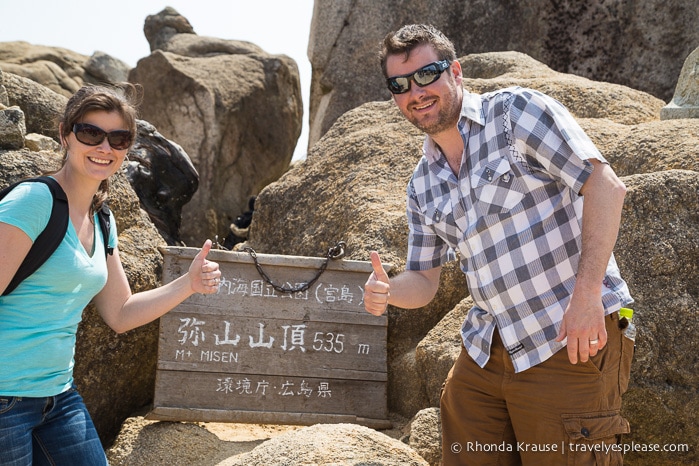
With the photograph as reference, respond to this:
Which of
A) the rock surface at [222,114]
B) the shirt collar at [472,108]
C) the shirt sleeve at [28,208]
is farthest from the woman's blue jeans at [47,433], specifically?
the rock surface at [222,114]

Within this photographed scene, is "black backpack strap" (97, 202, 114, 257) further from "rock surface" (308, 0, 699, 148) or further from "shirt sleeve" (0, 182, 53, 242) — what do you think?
"rock surface" (308, 0, 699, 148)

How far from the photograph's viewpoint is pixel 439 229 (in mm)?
2721

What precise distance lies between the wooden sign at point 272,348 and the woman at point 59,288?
1372mm

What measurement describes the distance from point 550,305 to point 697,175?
1.54m

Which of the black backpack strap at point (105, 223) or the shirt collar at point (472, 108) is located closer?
the shirt collar at point (472, 108)

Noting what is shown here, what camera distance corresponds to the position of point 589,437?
2.31m

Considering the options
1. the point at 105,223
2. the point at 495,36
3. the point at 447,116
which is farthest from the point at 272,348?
the point at 495,36

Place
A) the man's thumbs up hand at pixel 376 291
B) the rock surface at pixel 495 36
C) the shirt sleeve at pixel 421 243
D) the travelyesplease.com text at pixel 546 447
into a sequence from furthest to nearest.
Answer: the rock surface at pixel 495 36, the shirt sleeve at pixel 421 243, the man's thumbs up hand at pixel 376 291, the travelyesplease.com text at pixel 546 447

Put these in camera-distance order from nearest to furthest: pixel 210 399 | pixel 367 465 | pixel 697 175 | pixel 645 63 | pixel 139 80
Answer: pixel 367 465 → pixel 697 175 → pixel 210 399 → pixel 645 63 → pixel 139 80

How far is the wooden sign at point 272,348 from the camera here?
4016mm

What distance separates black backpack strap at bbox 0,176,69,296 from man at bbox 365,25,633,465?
0.96m

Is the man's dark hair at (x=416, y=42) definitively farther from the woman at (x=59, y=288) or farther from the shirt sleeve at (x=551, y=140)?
the woman at (x=59, y=288)

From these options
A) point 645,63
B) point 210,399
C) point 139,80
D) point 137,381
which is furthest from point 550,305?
point 139,80

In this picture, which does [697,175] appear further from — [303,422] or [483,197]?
[303,422]
